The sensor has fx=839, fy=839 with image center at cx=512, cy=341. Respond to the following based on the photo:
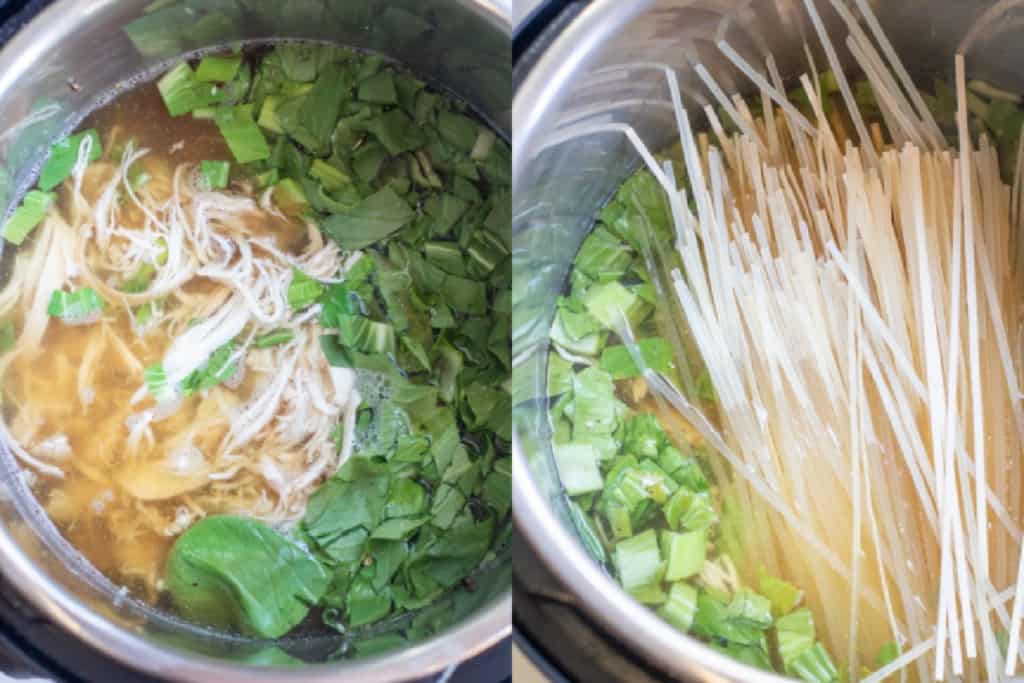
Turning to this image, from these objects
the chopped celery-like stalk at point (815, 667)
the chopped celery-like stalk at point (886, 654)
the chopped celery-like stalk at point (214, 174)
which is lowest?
the chopped celery-like stalk at point (886, 654)

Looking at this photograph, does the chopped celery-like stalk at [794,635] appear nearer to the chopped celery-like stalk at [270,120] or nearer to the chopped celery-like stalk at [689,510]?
the chopped celery-like stalk at [689,510]

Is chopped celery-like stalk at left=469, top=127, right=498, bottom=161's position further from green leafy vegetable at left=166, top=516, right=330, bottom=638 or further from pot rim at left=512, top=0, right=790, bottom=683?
green leafy vegetable at left=166, top=516, right=330, bottom=638

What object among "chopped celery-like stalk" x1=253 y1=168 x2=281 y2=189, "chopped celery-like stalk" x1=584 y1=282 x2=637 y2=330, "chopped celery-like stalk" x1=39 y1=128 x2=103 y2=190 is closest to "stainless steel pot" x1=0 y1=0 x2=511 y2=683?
"chopped celery-like stalk" x1=39 y1=128 x2=103 y2=190

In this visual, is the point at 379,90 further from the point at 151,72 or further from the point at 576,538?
the point at 576,538

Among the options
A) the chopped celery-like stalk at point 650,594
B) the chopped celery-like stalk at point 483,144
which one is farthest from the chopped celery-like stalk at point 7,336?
the chopped celery-like stalk at point 650,594

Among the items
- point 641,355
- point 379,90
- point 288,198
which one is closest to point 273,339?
point 288,198

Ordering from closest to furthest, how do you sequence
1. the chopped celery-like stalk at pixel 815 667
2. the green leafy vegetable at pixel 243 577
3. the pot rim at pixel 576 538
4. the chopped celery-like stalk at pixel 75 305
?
1. the pot rim at pixel 576 538
2. the chopped celery-like stalk at pixel 815 667
3. the green leafy vegetable at pixel 243 577
4. the chopped celery-like stalk at pixel 75 305

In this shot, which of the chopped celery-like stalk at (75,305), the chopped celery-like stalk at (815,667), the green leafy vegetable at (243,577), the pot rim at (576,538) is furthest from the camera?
the chopped celery-like stalk at (75,305)
